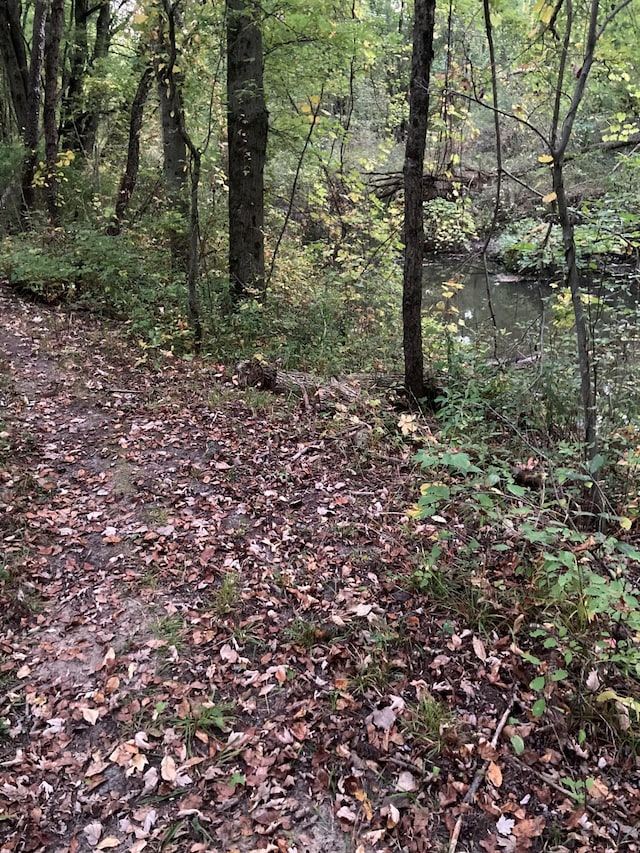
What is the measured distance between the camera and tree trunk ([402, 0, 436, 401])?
4914 millimetres

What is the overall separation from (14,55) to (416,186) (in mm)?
12730

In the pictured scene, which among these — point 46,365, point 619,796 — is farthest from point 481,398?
point 46,365

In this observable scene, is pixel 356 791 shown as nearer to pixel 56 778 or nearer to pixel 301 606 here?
pixel 301 606

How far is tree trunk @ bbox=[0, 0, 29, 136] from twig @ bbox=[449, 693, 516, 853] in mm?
15173

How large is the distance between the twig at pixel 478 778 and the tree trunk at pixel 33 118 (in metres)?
11.9

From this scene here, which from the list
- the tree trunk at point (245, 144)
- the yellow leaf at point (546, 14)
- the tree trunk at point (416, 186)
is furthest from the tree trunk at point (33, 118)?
the yellow leaf at point (546, 14)

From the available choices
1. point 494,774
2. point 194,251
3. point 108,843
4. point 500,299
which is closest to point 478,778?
point 494,774

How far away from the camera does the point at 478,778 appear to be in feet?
8.69

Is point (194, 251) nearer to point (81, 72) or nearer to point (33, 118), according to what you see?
point (33, 118)

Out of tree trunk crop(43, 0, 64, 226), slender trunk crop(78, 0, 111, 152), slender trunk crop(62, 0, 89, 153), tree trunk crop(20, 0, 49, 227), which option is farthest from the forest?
slender trunk crop(78, 0, 111, 152)

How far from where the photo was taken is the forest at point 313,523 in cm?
267

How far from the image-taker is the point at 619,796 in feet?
8.39

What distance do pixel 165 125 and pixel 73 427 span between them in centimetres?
747

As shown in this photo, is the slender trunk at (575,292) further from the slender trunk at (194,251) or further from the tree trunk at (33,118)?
the tree trunk at (33,118)
